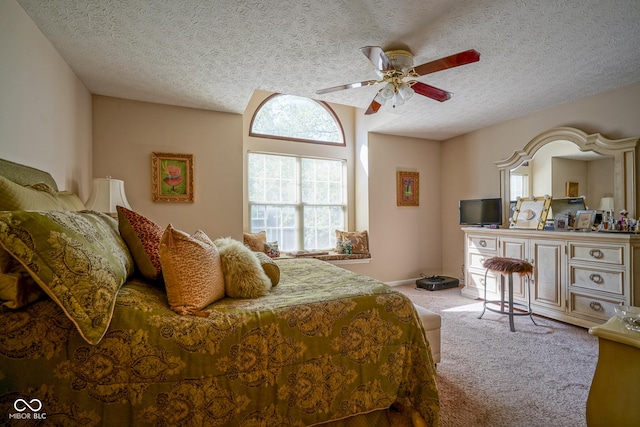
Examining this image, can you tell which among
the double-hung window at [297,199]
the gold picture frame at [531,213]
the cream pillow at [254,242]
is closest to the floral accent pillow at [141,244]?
the cream pillow at [254,242]

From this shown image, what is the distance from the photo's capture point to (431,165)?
17.0 ft

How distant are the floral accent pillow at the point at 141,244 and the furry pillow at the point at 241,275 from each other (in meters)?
0.31

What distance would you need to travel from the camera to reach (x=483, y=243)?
Result: 12.9ft

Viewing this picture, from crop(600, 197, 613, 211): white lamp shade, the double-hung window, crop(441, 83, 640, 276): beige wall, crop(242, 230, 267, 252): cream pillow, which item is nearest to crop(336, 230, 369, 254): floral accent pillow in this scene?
the double-hung window

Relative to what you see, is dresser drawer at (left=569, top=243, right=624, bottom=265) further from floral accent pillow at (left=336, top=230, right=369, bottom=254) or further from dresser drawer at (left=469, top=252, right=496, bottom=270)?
floral accent pillow at (left=336, top=230, right=369, bottom=254)

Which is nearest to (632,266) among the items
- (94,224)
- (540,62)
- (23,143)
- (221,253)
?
(540,62)

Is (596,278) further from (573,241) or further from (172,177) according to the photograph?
(172,177)

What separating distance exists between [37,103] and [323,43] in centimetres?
206

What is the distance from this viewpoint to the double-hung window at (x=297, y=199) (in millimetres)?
4344

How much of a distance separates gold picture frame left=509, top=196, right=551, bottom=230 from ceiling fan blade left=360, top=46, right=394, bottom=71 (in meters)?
2.76

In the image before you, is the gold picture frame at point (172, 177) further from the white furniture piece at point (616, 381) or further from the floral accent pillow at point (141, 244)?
the white furniture piece at point (616, 381)

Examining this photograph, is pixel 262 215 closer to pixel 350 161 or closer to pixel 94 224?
pixel 350 161

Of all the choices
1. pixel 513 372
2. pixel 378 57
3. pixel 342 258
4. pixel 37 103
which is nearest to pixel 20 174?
pixel 37 103

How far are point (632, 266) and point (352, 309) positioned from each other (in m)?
2.92
